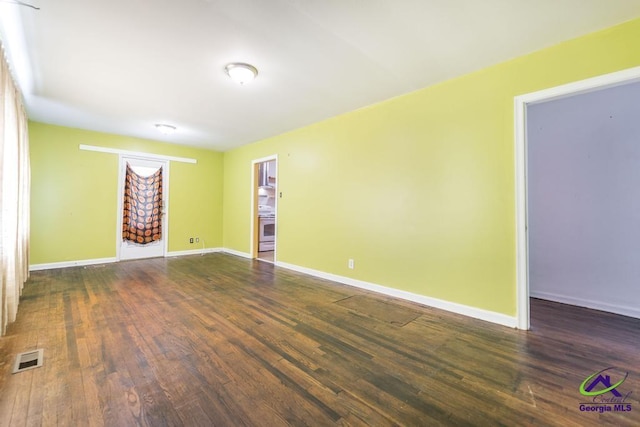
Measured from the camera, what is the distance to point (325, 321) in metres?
2.67

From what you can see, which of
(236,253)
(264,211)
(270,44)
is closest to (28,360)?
(270,44)

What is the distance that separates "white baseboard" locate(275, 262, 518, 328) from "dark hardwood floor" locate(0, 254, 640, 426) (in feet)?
0.35

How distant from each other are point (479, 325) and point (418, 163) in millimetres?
1842

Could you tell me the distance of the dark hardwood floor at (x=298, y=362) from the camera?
1449 mm

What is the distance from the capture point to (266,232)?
22.7ft

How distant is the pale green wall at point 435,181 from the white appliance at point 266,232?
2195mm

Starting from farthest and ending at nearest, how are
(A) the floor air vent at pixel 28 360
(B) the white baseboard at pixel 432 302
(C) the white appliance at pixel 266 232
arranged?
(C) the white appliance at pixel 266 232, (B) the white baseboard at pixel 432 302, (A) the floor air vent at pixel 28 360

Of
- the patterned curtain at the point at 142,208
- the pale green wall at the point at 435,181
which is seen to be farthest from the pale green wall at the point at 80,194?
the pale green wall at the point at 435,181

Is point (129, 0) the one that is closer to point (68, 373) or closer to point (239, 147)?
point (68, 373)

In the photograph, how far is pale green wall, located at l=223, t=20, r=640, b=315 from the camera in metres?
2.53

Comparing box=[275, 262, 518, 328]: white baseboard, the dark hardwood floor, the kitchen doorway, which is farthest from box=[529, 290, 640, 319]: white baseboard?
the kitchen doorway

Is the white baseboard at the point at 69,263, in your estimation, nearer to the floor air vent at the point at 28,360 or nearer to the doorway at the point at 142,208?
the doorway at the point at 142,208

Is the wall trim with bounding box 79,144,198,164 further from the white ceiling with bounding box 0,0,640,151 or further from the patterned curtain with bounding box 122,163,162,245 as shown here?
the white ceiling with bounding box 0,0,640,151

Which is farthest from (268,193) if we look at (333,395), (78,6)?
(333,395)
